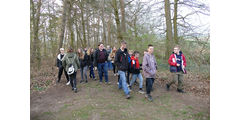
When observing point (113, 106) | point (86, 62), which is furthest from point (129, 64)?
point (86, 62)

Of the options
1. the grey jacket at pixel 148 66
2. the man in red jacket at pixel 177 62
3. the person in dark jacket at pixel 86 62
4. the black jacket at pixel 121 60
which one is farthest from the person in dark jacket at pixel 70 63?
the man in red jacket at pixel 177 62

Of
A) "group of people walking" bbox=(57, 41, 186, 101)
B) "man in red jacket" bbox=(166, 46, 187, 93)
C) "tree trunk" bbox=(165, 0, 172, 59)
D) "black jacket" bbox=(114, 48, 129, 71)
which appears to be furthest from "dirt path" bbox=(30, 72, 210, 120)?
"tree trunk" bbox=(165, 0, 172, 59)

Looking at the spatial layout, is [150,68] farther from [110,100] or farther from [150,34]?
[150,34]

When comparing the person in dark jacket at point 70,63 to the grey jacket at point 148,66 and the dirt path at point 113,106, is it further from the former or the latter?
the grey jacket at point 148,66

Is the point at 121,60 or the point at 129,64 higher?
the point at 121,60

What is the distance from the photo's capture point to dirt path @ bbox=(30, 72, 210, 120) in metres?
3.98

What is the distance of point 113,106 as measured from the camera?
4520 mm

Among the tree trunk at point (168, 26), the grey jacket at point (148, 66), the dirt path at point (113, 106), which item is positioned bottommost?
the dirt path at point (113, 106)

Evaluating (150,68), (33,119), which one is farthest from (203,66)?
(33,119)

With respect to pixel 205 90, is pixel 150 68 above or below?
above

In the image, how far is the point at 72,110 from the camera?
167 inches

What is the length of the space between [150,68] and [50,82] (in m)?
6.04

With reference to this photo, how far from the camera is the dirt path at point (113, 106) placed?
3984 mm

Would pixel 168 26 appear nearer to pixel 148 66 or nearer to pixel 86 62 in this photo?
pixel 148 66
